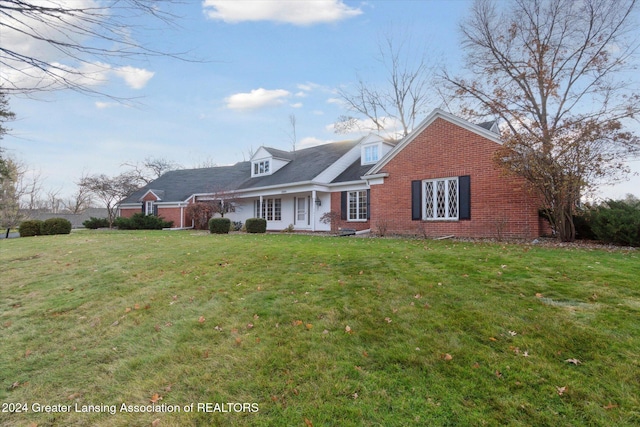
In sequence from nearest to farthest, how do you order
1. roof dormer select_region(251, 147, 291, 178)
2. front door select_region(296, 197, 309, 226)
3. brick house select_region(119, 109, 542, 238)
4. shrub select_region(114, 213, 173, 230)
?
brick house select_region(119, 109, 542, 238) → front door select_region(296, 197, 309, 226) → shrub select_region(114, 213, 173, 230) → roof dormer select_region(251, 147, 291, 178)

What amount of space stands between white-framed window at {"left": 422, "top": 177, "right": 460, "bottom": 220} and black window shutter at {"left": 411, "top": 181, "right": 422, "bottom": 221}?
0.15 m

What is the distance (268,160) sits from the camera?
23.6 metres

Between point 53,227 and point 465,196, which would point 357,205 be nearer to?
point 465,196

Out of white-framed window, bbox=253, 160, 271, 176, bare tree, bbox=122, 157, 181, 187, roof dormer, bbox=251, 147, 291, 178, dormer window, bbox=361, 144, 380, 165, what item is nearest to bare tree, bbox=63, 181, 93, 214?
bare tree, bbox=122, 157, 181, 187

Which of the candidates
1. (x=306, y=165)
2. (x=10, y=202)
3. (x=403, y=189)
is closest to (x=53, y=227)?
(x=306, y=165)

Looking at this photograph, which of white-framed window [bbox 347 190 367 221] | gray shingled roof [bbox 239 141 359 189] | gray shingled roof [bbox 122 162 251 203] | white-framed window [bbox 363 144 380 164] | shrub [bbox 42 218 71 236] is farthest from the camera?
gray shingled roof [bbox 122 162 251 203]

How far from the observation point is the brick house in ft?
37.8

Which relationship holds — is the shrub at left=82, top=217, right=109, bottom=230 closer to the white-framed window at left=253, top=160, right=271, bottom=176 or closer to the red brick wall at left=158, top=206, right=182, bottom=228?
the red brick wall at left=158, top=206, right=182, bottom=228

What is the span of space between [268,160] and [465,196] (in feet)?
49.3

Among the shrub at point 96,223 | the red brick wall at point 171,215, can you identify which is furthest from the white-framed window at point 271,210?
the shrub at point 96,223

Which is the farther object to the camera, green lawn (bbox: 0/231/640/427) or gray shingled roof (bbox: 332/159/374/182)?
gray shingled roof (bbox: 332/159/374/182)

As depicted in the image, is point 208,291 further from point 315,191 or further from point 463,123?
point 315,191

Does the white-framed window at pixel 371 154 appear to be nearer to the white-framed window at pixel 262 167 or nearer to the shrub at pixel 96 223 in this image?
the white-framed window at pixel 262 167

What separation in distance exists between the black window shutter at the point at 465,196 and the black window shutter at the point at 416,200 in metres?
1.57
